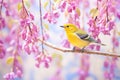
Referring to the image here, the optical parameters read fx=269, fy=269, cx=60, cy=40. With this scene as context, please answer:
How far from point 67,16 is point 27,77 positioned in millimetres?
487

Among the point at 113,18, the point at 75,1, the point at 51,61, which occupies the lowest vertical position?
the point at 51,61

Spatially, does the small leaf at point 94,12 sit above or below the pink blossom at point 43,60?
above

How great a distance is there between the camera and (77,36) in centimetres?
172

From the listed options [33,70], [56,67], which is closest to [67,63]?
[56,67]

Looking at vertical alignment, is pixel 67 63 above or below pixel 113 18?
below

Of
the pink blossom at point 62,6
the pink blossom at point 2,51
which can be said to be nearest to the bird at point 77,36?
the pink blossom at point 62,6

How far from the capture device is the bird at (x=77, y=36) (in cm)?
172

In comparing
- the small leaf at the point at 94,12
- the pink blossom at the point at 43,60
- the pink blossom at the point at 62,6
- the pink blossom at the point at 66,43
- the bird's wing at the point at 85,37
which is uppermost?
the pink blossom at the point at 62,6

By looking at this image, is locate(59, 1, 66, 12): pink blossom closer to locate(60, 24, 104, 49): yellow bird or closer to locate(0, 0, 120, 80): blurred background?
locate(0, 0, 120, 80): blurred background

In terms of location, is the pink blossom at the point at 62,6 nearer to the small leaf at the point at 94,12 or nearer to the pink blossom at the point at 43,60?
the small leaf at the point at 94,12

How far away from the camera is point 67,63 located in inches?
70.1

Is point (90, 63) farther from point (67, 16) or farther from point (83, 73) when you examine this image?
point (67, 16)

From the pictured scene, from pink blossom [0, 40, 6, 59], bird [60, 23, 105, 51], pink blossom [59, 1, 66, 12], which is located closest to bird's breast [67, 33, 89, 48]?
bird [60, 23, 105, 51]

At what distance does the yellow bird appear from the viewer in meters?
1.72
